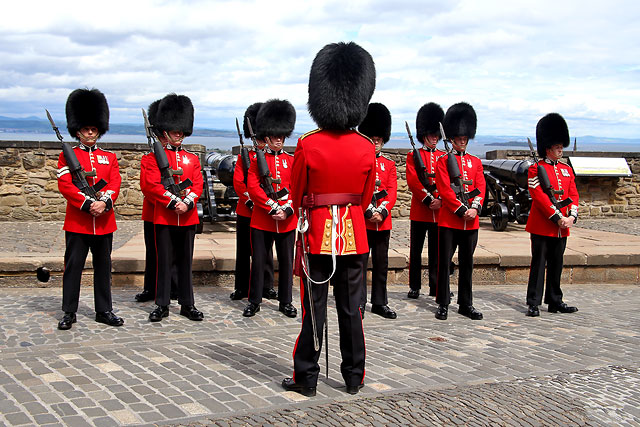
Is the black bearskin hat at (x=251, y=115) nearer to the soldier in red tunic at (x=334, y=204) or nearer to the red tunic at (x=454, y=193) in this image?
the red tunic at (x=454, y=193)

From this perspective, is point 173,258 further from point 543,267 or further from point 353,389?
point 543,267

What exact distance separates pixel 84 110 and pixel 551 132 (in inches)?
173

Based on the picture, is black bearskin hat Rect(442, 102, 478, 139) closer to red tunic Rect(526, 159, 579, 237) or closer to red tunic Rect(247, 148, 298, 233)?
red tunic Rect(526, 159, 579, 237)

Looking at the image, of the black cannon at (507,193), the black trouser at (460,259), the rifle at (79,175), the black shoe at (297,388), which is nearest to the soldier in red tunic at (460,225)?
the black trouser at (460,259)

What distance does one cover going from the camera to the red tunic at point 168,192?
6.35 m

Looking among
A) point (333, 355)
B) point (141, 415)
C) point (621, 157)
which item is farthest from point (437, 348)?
point (621, 157)

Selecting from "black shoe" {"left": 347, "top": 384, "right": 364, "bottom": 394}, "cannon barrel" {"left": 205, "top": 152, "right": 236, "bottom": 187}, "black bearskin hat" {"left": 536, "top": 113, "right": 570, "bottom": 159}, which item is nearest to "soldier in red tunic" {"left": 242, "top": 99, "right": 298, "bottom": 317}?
"black shoe" {"left": 347, "top": 384, "right": 364, "bottom": 394}

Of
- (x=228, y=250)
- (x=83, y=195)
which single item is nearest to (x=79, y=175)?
(x=83, y=195)

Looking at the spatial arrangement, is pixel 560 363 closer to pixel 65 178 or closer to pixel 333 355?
pixel 333 355

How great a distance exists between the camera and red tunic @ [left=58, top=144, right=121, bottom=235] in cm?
596

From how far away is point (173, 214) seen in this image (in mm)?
6445

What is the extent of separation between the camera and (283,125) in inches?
284

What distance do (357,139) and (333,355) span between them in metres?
1.71

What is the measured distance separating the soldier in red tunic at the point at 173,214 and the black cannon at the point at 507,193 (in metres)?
6.89
